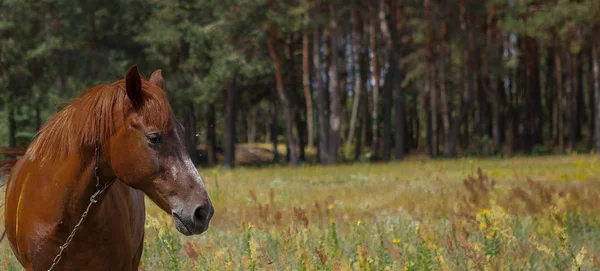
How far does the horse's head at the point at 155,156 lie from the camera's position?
11.4 feet

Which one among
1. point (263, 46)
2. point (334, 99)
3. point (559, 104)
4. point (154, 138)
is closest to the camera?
point (154, 138)

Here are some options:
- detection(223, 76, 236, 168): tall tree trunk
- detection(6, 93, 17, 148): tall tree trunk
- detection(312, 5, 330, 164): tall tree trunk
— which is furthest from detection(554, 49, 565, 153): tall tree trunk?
detection(6, 93, 17, 148): tall tree trunk

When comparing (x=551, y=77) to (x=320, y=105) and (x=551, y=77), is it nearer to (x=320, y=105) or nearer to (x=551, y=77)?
(x=551, y=77)

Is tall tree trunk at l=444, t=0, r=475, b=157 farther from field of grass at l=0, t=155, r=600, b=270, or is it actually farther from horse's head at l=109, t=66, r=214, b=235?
horse's head at l=109, t=66, r=214, b=235

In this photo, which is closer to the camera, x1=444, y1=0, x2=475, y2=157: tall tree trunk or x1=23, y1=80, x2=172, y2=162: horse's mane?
x1=23, y1=80, x2=172, y2=162: horse's mane

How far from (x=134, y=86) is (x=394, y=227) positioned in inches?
222

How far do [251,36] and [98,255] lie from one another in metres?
32.0

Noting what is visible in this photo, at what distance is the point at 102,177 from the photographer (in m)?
3.86

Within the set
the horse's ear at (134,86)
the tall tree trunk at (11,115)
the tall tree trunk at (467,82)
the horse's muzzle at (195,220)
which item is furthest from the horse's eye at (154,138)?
the tall tree trunk at (11,115)

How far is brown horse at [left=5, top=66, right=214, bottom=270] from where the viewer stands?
11.6 ft

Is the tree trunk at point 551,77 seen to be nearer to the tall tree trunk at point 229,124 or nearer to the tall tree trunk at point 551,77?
the tall tree trunk at point 551,77

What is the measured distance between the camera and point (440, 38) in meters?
37.7

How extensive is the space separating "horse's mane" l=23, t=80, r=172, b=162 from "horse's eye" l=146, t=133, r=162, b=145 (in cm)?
4

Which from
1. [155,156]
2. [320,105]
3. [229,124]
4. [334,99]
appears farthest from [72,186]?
[229,124]
